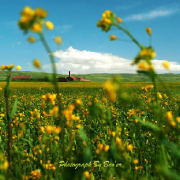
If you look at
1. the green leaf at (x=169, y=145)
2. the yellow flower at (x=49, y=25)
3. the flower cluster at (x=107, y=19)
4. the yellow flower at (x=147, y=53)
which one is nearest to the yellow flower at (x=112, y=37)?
the flower cluster at (x=107, y=19)

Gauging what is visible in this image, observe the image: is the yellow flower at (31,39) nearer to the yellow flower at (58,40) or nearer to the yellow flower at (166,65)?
the yellow flower at (58,40)

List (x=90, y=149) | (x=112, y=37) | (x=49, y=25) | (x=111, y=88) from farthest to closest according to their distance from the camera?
(x=90, y=149) → (x=112, y=37) → (x=49, y=25) → (x=111, y=88)

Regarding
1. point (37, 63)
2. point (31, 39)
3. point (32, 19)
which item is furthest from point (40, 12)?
point (37, 63)

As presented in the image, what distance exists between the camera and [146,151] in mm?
2885

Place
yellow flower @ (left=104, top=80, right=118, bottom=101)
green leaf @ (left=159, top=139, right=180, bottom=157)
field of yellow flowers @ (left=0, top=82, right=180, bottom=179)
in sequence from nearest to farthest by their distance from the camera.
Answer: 1. yellow flower @ (left=104, top=80, right=118, bottom=101)
2. green leaf @ (left=159, top=139, right=180, bottom=157)
3. field of yellow flowers @ (left=0, top=82, right=180, bottom=179)

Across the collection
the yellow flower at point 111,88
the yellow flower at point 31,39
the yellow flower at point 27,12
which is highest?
the yellow flower at point 27,12

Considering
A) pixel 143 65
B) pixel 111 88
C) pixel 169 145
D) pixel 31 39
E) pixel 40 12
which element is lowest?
pixel 169 145

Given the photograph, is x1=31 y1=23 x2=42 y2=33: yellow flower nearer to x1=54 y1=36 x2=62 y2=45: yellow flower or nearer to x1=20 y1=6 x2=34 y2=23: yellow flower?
x1=20 y1=6 x2=34 y2=23: yellow flower

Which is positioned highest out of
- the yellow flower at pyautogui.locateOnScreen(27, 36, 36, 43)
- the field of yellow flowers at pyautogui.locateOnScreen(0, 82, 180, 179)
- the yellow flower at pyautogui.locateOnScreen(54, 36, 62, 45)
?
the yellow flower at pyautogui.locateOnScreen(54, 36, 62, 45)

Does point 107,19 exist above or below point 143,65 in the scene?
above

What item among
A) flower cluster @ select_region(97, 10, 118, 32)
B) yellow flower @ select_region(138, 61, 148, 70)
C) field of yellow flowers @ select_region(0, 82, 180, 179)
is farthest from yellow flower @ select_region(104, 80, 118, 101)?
flower cluster @ select_region(97, 10, 118, 32)

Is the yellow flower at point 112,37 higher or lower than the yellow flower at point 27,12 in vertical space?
lower

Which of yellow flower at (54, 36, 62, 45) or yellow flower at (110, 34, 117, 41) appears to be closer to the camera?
yellow flower at (54, 36, 62, 45)

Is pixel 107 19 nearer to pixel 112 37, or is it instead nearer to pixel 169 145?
pixel 112 37
